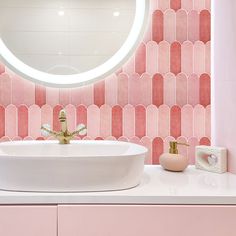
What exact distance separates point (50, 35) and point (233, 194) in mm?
952

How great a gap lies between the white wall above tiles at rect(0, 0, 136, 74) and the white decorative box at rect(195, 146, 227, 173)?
1.82ft

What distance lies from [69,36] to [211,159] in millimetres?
777

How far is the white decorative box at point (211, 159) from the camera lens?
117 cm

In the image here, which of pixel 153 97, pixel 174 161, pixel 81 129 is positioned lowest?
pixel 174 161

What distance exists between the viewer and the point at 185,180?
41.1 inches
